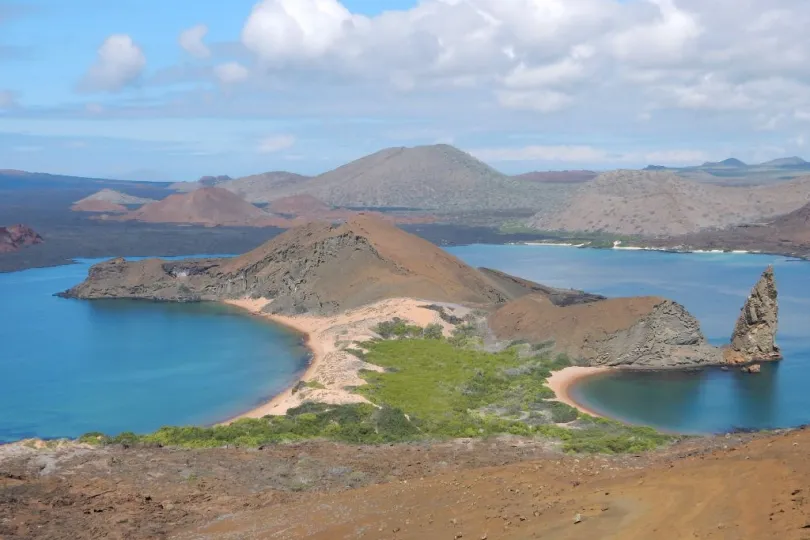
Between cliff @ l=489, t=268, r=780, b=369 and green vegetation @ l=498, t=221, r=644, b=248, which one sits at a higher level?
green vegetation @ l=498, t=221, r=644, b=248

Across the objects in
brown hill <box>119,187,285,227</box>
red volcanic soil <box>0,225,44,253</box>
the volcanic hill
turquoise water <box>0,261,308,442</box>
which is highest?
brown hill <box>119,187,285,227</box>

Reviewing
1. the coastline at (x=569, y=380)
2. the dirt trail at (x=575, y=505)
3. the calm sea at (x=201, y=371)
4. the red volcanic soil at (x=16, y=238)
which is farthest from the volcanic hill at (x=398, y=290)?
the red volcanic soil at (x=16, y=238)

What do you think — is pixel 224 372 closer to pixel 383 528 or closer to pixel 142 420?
pixel 142 420

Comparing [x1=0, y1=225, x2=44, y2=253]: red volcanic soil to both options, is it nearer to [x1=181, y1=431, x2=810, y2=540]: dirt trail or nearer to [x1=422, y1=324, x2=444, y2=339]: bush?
[x1=422, y1=324, x2=444, y2=339]: bush

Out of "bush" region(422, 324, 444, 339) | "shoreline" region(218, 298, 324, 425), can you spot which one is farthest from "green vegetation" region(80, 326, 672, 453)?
"bush" region(422, 324, 444, 339)

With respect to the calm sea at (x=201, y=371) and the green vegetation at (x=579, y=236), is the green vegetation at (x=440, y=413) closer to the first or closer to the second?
the calm sea at (x=201, y=371)

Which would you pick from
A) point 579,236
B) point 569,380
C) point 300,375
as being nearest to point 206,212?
point 579,236
